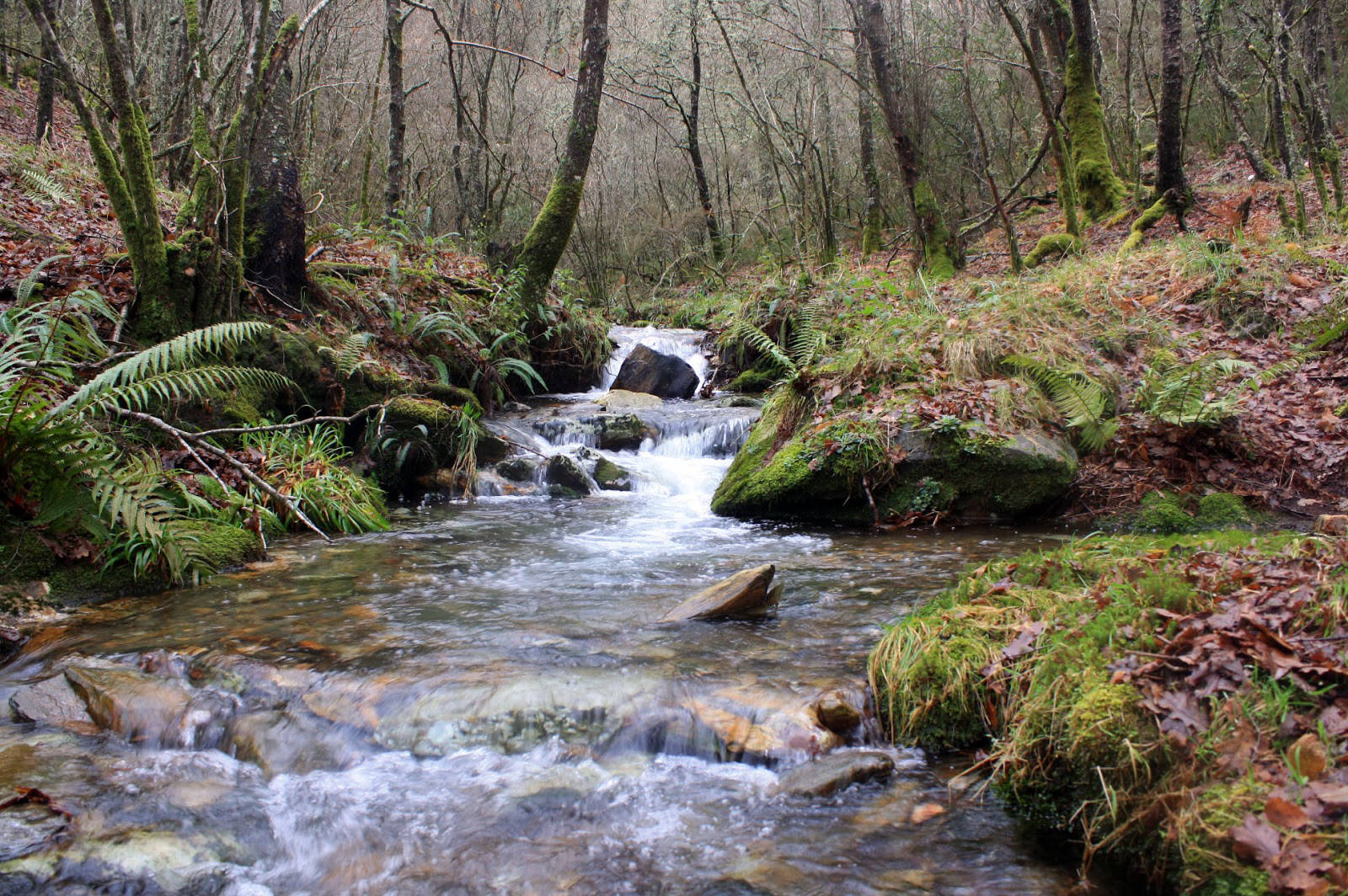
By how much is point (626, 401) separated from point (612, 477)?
2.98m

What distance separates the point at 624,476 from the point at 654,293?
504 inches

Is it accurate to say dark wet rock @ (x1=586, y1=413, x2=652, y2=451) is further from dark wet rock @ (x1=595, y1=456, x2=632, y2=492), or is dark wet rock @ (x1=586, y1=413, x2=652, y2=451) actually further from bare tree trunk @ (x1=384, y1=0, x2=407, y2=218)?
bare tree trunk @ (x1=384, y1=0, x2=407, y2=218)

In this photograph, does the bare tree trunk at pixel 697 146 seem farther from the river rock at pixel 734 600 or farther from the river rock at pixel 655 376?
the river rock at pixel 734 600

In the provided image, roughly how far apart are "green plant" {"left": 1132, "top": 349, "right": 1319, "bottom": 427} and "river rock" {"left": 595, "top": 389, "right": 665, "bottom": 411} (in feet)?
20.6

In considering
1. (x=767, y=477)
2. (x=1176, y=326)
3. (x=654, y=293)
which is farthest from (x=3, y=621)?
(x=654, y=293)

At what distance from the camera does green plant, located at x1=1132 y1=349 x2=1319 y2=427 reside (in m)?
5.77

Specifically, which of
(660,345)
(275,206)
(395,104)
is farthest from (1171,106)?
(275,206)

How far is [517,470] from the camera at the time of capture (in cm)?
831

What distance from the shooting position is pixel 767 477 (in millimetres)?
6684

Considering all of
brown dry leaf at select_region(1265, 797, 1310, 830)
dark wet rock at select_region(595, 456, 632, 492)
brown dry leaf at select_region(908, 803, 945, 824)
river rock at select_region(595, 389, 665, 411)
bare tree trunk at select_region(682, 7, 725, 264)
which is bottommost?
brown dry leaf at select_region(908, 803, 945, 824)

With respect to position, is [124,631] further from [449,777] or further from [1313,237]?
[1313,237]

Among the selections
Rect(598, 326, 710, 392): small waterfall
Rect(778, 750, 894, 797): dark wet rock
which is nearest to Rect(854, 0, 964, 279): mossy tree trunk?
Rect(598, 326, 710, 392): small waterfall

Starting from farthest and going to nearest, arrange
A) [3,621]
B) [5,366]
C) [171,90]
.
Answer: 1. [171,90]
2. [5,366]
3. [3,621]

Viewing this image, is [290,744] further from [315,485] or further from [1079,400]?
[1079,400]
